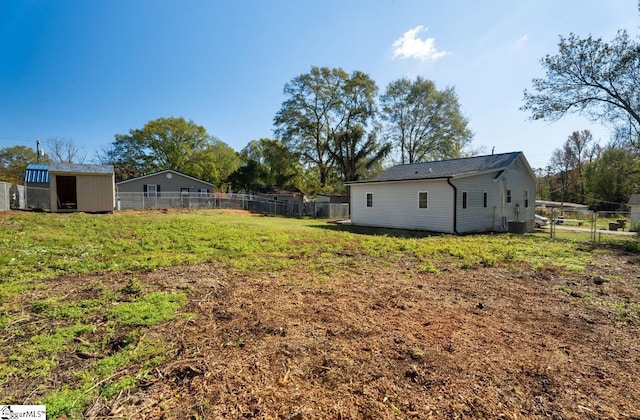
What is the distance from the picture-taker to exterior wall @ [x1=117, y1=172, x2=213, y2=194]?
27.0 meters

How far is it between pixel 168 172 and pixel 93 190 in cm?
957

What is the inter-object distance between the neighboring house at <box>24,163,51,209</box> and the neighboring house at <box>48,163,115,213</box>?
3269 millimetres

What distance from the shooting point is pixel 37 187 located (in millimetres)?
23719

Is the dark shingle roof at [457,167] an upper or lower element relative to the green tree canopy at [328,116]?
lower

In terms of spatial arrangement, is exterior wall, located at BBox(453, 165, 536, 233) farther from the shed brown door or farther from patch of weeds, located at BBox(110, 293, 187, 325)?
the shed brown door

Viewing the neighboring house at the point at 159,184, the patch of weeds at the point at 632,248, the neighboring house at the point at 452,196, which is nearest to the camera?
the patch of weeds at the point at 632,248

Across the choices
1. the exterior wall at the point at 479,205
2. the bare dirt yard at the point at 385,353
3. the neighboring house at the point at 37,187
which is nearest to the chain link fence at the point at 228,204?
the neighboring house at the point at 37,187

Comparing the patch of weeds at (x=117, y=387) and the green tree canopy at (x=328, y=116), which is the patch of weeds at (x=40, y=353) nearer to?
the patch of weeds at (x=117, y=387)

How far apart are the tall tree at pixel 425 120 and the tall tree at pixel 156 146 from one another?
27253 mm

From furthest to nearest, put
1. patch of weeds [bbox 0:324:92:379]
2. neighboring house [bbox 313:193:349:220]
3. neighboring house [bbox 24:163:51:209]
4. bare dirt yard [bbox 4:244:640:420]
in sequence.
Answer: neighboring house [bbox 313:193:349:220]
neighboring house [bbox 24:163:51:209]
patch of weeds [bbox 0:324:92:379]
bare dirt yard [bbox 4:244:640:420]

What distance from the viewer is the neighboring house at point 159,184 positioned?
88.2ft

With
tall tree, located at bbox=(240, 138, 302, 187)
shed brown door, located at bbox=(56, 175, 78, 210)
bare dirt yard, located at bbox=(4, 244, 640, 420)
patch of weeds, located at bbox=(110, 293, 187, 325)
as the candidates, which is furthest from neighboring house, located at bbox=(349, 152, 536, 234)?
shed brown door, located at bbox=(56, 175, 78, 210)

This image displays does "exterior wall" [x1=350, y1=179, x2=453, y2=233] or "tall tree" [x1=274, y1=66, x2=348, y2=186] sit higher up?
"tall tree" [x1=274, y1=66, x2=348, y2=186]

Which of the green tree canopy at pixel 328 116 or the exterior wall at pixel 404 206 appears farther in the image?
the green tree canopy at pixel 328 116
